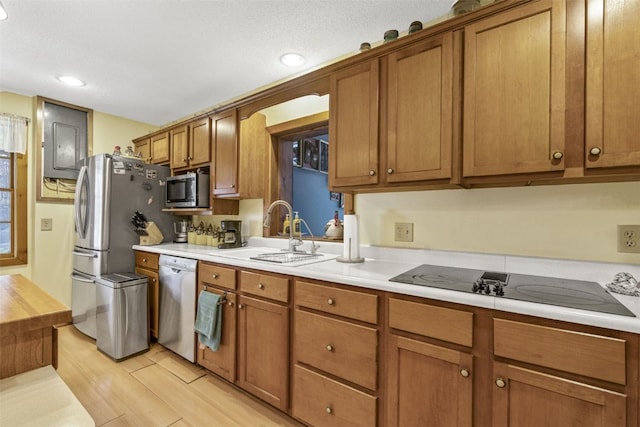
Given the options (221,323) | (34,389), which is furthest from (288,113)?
(34,389)

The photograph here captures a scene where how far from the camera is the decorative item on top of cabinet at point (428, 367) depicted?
42.6 inches

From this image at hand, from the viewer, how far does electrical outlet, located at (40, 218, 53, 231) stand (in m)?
2.98

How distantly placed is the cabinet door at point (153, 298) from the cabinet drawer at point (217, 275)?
679 mm

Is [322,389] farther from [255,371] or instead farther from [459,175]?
[459,175]

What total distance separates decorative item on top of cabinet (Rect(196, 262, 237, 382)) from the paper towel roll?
738 millimetres

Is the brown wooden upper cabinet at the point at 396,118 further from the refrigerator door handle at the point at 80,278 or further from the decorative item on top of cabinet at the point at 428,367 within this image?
the refrigerator door handle at the point at 80,278

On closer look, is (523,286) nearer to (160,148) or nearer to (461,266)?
(461,266)

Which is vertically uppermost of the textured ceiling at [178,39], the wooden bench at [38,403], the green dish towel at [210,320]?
the textured ceiling at [178,39]

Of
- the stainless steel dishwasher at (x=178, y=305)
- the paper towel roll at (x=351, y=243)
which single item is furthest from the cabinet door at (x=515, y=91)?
the stainless steel dishwasher at (x=178, y=305)

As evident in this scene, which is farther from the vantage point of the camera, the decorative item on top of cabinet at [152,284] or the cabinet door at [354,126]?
the decorative item on top of cabinet at [152,284]

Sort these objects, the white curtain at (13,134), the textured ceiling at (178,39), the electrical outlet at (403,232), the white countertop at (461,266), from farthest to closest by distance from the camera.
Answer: the white curtain at (13,134) < the electrical outlet at (403,232) < the textured ceiling at (178,39) < the white countertop at (461,266)

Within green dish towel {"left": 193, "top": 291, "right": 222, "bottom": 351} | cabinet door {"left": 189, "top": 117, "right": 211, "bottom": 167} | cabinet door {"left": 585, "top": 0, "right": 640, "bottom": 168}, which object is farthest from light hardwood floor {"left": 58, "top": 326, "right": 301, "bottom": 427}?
cabinet door {"left": 585, "top": 0, "right": 640, "bottom": 168}

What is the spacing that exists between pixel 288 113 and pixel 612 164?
215cm

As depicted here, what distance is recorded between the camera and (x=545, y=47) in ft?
3.85
